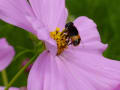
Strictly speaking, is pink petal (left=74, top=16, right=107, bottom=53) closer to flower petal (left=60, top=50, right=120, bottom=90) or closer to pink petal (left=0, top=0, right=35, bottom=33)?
flower petal (left=60, top=50, right=120, bottom=90)

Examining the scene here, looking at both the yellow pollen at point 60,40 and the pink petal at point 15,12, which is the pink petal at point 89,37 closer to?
the yellow pollen at point 60,40

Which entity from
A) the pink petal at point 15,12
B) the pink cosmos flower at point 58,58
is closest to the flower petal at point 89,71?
the pink cosmos flower at point 58,58

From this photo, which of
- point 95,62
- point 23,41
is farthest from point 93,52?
point 23,41

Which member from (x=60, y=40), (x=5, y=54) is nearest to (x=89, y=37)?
(x=60, y=40)

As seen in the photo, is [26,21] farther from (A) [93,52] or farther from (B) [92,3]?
(B) [92,3]

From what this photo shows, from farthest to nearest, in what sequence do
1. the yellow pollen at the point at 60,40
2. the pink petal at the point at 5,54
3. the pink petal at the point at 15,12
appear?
the pink petal at the point at 5,54, the yellow pollen at the point at 60,40, the pink petal at the point at 15,12

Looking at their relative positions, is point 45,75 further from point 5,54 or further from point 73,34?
point 5,54
